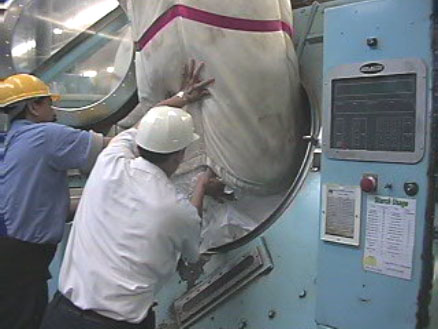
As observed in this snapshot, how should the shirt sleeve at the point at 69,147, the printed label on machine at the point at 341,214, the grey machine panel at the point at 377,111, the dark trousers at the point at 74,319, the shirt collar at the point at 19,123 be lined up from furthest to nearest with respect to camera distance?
the shirt collar at the point at 19,123 → the shirt sleeve at the point at 69,147 → the dark trousers at the point at 74,319 → the printed label on machine at the point at 341,214 → the grey machine panel at the point at 377,111

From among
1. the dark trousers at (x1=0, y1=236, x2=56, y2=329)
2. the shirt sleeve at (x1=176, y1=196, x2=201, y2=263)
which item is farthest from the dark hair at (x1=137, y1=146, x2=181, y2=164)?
the dark trousers at (x1=0, y1=236, x2=56, y2=329)

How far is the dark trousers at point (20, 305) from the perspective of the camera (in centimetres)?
220

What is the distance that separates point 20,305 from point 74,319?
0.61 metres

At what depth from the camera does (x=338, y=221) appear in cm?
162

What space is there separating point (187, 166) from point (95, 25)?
1.39m

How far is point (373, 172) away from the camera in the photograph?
154 cm

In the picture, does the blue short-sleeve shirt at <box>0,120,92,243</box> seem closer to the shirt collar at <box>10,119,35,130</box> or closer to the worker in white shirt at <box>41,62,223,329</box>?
the shirt collar at <box>10,119,35,130</box>

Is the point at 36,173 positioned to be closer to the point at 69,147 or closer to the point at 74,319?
the point at 69,147

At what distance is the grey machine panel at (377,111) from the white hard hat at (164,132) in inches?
17.5

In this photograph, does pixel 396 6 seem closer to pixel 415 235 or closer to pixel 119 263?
pixel 415 235

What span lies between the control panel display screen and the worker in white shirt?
1.59 ft

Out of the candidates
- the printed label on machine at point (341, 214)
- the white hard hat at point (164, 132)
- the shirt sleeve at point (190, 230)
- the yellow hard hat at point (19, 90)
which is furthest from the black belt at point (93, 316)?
the yellow hard hat at point (19, 90)

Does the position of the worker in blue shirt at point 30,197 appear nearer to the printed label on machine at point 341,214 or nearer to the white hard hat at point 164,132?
the white hard hat at point 164,132

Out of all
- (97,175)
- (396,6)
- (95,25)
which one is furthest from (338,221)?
(95,25)
